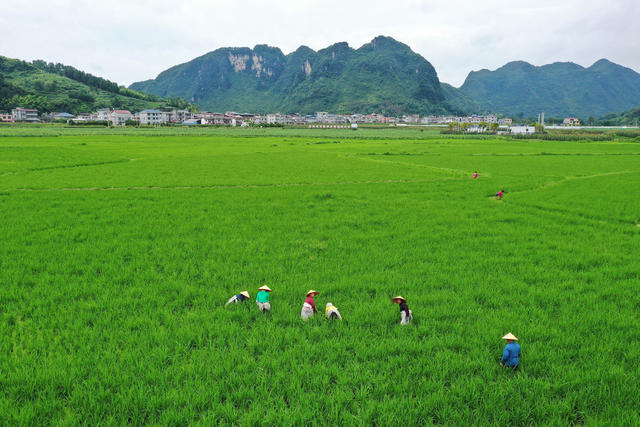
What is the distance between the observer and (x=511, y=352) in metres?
4.30

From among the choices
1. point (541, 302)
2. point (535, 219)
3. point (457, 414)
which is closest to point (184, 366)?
point (457, 414)

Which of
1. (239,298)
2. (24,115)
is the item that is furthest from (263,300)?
(24,115)

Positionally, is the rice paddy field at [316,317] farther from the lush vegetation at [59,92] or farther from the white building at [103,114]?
the lush vegetation at [59,92]

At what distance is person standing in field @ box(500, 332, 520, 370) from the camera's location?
428 centimetres

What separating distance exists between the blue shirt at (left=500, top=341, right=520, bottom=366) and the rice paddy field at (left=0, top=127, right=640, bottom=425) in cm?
16

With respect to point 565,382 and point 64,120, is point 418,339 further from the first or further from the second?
point 64,120

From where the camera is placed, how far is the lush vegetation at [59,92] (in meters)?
141

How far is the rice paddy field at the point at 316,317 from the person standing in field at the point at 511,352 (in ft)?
0.51

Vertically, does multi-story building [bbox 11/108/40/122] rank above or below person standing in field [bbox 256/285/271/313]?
above

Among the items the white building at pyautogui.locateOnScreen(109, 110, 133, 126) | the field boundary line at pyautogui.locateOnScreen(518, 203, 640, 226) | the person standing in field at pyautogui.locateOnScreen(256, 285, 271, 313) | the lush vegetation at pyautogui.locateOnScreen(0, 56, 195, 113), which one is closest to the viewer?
the person standing in field at pyautogui.locateOnScreen(256, 285, 271, 313)

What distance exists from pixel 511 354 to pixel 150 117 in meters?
164

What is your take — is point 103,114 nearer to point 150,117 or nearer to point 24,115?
point 150,117

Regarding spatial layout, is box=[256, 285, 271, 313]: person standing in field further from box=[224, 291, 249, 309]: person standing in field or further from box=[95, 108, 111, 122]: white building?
box=[95, 108, 111, 122]: white building

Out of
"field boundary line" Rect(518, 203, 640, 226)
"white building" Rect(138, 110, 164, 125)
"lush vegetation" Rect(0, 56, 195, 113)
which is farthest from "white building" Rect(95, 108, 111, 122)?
→ "field boundary line" Rect(518, 203, 640, 226)
